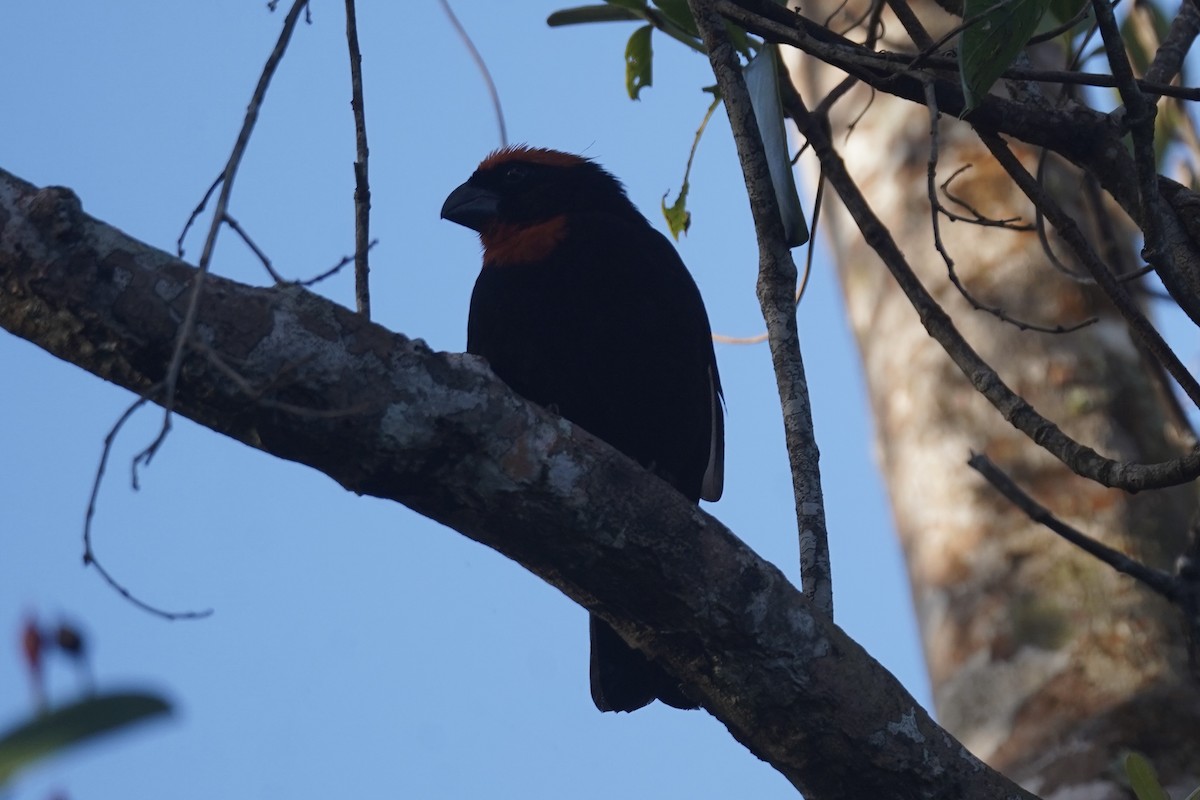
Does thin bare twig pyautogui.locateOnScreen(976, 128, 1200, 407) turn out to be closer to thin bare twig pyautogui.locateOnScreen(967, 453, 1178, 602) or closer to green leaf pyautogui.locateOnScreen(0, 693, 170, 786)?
thin bare twig pyautogui.locateOnScreen(967, 453, 1178, 602)

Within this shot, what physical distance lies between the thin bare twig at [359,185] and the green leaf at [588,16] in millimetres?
1108

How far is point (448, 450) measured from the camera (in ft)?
6.57

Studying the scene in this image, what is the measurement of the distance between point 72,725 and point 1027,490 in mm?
3226

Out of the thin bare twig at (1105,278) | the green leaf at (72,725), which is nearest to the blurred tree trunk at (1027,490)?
the thin bare twig at (1105,278)

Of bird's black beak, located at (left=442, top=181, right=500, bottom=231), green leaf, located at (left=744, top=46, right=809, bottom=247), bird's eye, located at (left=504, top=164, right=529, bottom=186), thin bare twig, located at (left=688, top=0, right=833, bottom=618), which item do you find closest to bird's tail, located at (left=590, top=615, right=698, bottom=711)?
thin bare twig, located at (left=688, top=0, right=833, bottom=618)

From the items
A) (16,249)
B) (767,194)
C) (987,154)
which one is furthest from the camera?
(987,154)

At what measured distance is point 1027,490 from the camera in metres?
3.85

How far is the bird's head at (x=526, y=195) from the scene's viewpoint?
3.88 metres

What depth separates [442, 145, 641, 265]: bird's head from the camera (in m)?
3.88

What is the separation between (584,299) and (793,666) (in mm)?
1388

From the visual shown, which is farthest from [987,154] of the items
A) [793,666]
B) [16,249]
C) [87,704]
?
[87,704]

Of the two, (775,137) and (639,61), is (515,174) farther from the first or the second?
(775,137)

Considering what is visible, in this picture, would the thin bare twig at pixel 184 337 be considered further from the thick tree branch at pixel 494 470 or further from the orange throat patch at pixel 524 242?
the orange throat patch at pixel 524 242

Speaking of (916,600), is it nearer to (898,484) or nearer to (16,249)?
(898,484)
